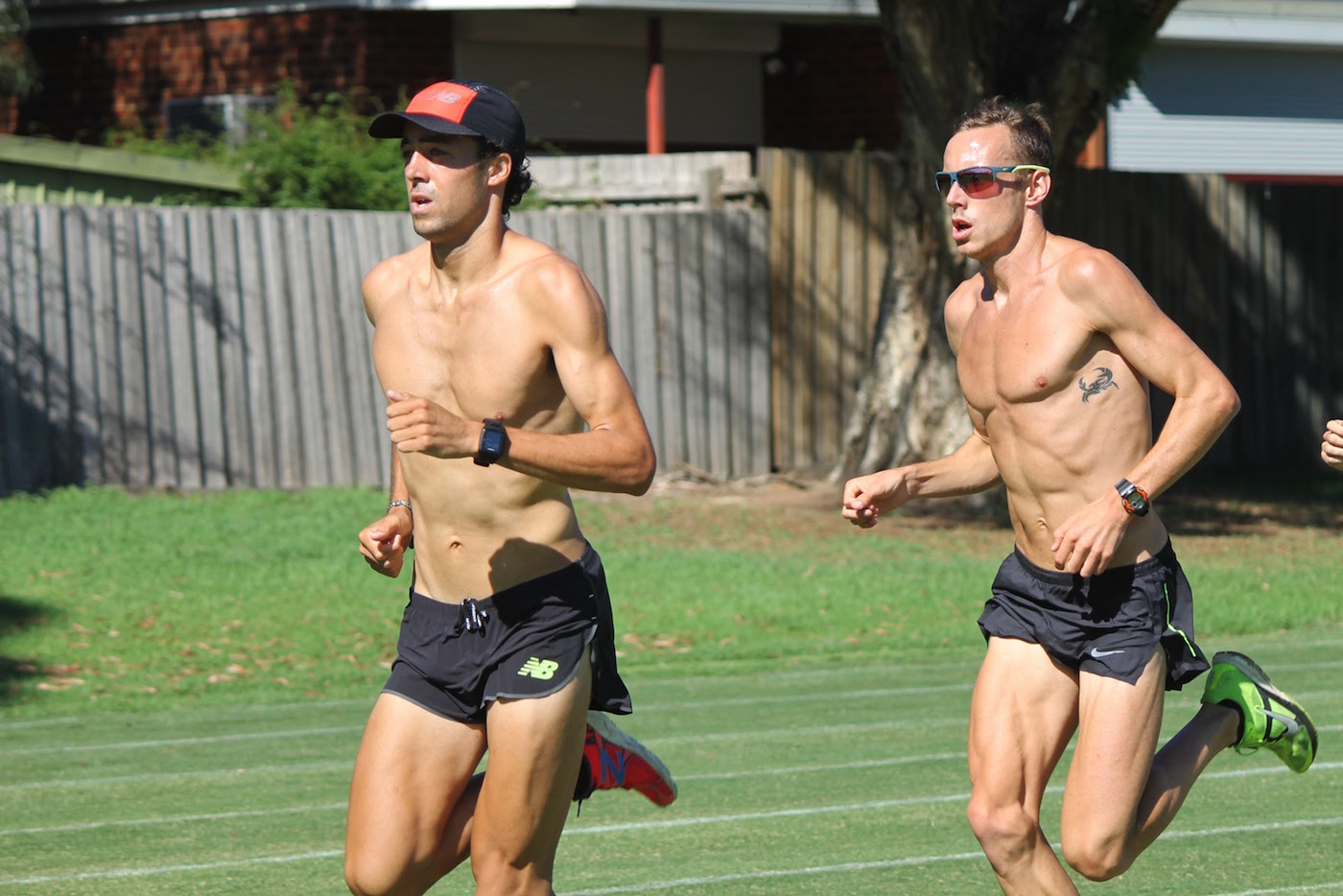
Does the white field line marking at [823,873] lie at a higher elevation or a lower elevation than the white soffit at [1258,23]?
lower

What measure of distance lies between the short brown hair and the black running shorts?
5.66ft

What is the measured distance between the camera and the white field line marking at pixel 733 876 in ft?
21.2

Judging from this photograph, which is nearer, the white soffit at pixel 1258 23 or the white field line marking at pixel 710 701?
the white field line marking at pixel 710 701

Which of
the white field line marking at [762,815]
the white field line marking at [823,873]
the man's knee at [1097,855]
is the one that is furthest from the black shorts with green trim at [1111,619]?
the white field line marking at [762,815]

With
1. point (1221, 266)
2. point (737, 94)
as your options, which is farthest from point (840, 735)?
point (737, 94)

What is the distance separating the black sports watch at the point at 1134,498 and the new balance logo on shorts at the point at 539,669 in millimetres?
1580

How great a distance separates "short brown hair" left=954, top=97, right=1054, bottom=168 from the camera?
5.22m

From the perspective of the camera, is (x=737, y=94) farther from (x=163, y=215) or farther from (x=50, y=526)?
(x=50, y=526)

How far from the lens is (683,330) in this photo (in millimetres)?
16703

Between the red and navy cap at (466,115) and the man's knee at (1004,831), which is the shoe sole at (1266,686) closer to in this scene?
the man's knee at (1004,831)

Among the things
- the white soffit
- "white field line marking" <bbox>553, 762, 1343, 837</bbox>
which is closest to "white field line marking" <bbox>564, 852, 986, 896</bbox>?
"white field line marking" <bbox>553, 762, 1343, 837</bbox>

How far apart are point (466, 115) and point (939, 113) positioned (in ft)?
37.1

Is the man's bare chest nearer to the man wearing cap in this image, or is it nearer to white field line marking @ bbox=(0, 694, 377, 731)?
the man wearing cap

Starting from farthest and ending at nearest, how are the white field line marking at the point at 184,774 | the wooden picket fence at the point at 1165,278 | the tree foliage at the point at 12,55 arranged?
the tree foliage at the point at 12,55
the wooden picket fence at the point at 1165,278
the white field line marking at the point at 184,774
